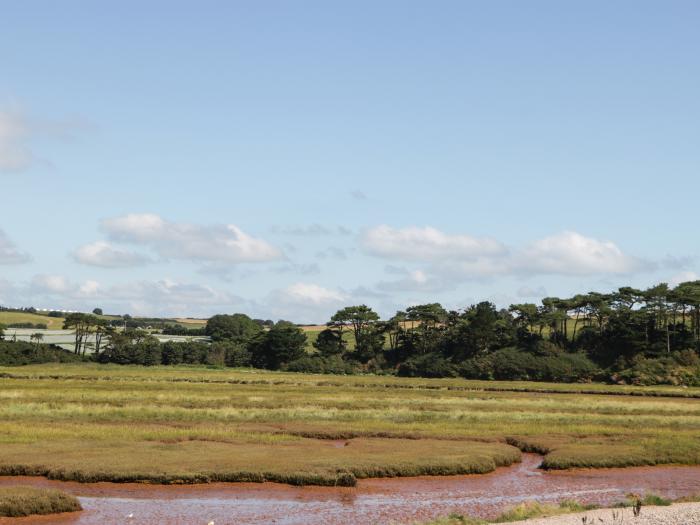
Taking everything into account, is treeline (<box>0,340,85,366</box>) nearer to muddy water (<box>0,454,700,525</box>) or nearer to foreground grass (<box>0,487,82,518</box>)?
muddy water (<box>0,454,700,525</box>)

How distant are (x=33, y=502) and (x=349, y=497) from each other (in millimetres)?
10438

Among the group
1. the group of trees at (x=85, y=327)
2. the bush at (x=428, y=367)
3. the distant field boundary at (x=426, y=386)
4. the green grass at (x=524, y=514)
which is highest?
the group of trees at (x=85, y=327)

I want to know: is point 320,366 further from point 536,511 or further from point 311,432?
point 536,511

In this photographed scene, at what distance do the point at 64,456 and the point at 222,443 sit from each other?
26.1 ft

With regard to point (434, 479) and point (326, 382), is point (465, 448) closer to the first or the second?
point (434, 479)

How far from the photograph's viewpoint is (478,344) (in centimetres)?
11662

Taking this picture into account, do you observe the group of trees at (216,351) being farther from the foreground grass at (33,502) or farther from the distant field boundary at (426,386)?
the foreground grass at (33,502)

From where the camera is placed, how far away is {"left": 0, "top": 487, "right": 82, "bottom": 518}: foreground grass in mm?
24891

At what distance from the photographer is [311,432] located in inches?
1740

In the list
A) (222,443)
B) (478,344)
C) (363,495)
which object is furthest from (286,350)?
(363,495)

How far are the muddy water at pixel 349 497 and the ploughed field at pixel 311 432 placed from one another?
3.30 ft

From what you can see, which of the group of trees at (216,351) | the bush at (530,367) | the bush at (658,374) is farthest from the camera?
the group of trees at (216,351)

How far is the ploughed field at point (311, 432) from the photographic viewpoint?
32.5 meters

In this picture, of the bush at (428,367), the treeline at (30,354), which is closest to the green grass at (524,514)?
the bush at (428,367)
